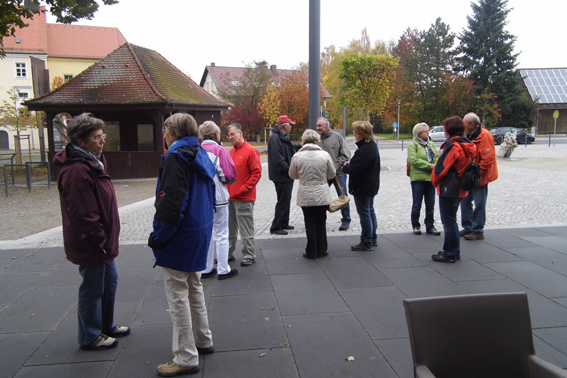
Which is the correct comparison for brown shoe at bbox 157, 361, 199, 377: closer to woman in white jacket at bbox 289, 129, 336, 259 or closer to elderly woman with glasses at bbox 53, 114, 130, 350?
elderly woman with glasses at bbox 53, 114, 130, 350

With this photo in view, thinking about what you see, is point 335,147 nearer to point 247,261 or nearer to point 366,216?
point 366,216

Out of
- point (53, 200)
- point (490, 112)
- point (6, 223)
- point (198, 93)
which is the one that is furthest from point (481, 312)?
point (490, 112)

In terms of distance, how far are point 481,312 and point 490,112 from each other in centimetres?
4938

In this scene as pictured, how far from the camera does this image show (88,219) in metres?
3.20

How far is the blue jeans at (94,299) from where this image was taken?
A: 343cm

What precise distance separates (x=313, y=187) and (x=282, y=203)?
176 cm

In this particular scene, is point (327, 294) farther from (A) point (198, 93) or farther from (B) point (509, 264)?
(A) point (198, 93)

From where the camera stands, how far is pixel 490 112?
152 ft

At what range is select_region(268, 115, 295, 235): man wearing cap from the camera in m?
7.16

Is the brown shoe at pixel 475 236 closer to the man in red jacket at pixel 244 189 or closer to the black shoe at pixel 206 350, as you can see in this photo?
the man in red jacket at pixel 244 189

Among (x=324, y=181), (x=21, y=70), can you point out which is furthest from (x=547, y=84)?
(x=21, y=70)

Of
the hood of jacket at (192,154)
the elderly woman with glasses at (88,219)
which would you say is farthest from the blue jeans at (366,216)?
the elderly woman with glasses at (88,219)

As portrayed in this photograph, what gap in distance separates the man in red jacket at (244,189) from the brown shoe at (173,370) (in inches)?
98.0

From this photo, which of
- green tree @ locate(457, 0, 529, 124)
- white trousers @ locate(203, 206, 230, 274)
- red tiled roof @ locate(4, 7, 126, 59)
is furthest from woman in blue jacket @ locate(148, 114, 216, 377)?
red tiled roof @ locate(4, 7, 126, 59)
